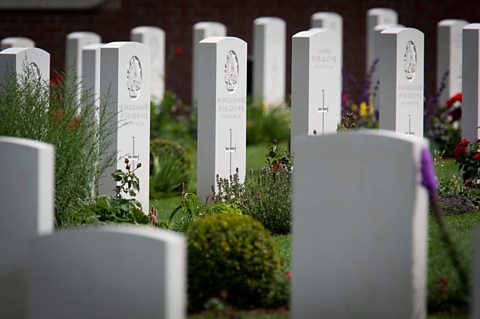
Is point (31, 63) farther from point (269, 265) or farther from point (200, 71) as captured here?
point (269, 265)

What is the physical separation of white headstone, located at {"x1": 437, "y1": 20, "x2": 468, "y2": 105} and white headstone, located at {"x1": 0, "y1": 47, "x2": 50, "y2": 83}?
6.26m

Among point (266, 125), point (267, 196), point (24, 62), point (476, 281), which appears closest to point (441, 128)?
point (266, 125)

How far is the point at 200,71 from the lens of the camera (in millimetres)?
9547

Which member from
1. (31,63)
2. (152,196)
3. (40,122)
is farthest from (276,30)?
(40,122)

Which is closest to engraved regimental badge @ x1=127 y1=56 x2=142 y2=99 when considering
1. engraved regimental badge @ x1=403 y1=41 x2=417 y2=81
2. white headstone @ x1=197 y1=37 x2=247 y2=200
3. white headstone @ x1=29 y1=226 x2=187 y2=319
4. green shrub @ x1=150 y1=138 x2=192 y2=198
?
white headstone @ x1=197 y1=37 x2=247 y2=200

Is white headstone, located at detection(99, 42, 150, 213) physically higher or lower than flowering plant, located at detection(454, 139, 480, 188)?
higher

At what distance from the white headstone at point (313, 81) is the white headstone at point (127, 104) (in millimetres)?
1392

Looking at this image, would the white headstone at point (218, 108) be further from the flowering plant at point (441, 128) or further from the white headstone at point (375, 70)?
the flowering plant at point (441, 128)

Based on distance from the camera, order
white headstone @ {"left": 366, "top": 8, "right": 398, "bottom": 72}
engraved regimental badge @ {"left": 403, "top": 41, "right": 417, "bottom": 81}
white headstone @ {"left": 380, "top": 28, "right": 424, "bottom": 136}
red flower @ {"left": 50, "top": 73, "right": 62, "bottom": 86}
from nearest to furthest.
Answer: red flower @ {"left": 50, "top": 73, "right": 62, "bottom": 86} → white headstone @ {"left": 380, "top": 28, "right": 424, "bottom": 136} → engraved regimental badge @ {"left": 403, "top": 41, "right": 417, "bottom": 81} → white headstone @ {"left": 366, "top": 8, "right": 398, "bottom": 72}

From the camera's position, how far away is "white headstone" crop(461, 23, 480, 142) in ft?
34.4

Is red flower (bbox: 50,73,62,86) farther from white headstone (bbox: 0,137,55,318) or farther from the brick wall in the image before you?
the brick wall

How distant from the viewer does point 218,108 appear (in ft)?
31.1

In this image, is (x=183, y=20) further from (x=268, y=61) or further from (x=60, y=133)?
(x=60, y=133)

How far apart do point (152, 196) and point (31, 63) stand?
2202mm
